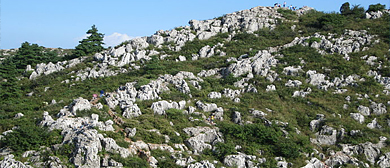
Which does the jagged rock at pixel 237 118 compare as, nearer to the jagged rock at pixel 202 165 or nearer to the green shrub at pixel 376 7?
the jagged rock at pixel 202 165

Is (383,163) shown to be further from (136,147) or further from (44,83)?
(44,83)

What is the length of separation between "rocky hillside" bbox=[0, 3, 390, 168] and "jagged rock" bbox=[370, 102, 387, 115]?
108mm

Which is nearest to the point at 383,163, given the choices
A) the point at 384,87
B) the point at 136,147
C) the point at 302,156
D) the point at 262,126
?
the point at 302,156

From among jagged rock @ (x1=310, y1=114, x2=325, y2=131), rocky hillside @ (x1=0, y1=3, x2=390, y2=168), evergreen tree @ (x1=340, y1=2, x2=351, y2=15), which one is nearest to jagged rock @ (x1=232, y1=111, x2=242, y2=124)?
rocky hillside @ (x1=0, y1=3, x2=390, y2=168)

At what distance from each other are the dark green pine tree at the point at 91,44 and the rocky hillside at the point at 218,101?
4605mm

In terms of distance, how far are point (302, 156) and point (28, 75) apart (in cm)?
4075

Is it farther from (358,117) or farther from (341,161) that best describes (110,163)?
(358,117)

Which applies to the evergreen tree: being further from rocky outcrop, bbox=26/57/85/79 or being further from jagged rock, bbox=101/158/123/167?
jagged rock, bbox=101/158/123/167

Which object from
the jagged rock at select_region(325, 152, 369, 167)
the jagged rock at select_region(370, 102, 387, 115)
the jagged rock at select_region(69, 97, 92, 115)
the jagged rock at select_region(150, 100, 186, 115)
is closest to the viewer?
the jagged rock at select_region(325, 152, 369, 167)

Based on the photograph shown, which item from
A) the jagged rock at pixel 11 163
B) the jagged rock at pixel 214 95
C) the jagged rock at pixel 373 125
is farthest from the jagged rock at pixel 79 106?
the jagged rock at pixel 373 125

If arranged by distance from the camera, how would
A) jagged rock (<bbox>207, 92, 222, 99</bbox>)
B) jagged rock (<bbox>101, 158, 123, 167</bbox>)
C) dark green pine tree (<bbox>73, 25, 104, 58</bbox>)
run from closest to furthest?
jagged rock (<bbox>101, 158, 123, 167</bbox>) → jagged rock (<bbox>207, 92, 222, 99</bbox>) → dark green pine tree (<bbox>73, 25, 104, 58</bbox>)

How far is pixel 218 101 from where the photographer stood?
34.9m

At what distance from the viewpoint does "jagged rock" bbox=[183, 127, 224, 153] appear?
26.5 m

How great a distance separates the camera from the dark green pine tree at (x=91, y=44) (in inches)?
2184
